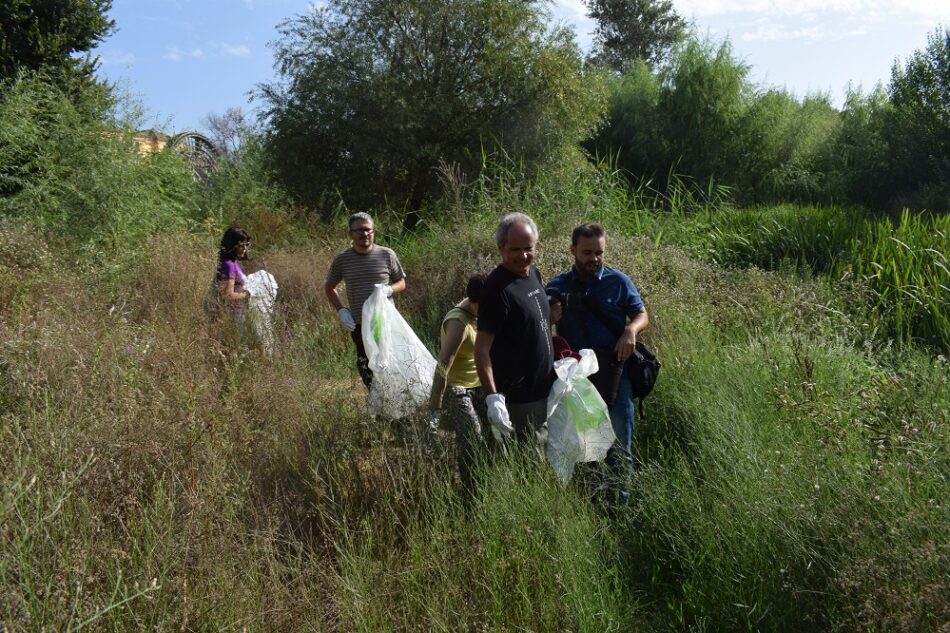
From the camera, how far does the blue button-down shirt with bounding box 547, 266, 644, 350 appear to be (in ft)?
12.3

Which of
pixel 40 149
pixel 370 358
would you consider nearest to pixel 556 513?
pixel 370 358

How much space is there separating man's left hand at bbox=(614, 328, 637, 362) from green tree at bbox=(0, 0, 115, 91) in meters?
12.6

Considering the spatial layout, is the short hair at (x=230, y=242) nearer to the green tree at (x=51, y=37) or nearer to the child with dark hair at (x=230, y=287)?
the child with dark hair at (x=230, y=287)

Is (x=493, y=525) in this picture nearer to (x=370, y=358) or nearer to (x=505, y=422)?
(x=505, y=422)

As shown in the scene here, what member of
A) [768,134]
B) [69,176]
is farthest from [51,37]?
[768,134]

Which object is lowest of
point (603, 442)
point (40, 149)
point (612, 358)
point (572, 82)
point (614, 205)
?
point (603, 442)

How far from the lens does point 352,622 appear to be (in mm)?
2518

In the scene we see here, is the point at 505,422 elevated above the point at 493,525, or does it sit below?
above

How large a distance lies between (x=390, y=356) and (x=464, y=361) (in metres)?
0.70

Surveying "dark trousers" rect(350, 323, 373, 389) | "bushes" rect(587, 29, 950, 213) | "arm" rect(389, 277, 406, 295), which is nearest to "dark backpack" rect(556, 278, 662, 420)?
"dark trousers" rect(350, 323, 373, 389)

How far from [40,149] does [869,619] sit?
12.5 metres

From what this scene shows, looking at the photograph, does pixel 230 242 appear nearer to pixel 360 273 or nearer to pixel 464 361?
pixel 360 273

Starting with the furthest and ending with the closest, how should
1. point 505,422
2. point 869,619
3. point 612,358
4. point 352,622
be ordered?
point 612,358 < point 505,422 < point 352,622 < point 869,619

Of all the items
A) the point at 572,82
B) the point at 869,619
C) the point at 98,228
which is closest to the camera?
the point at 869,619
